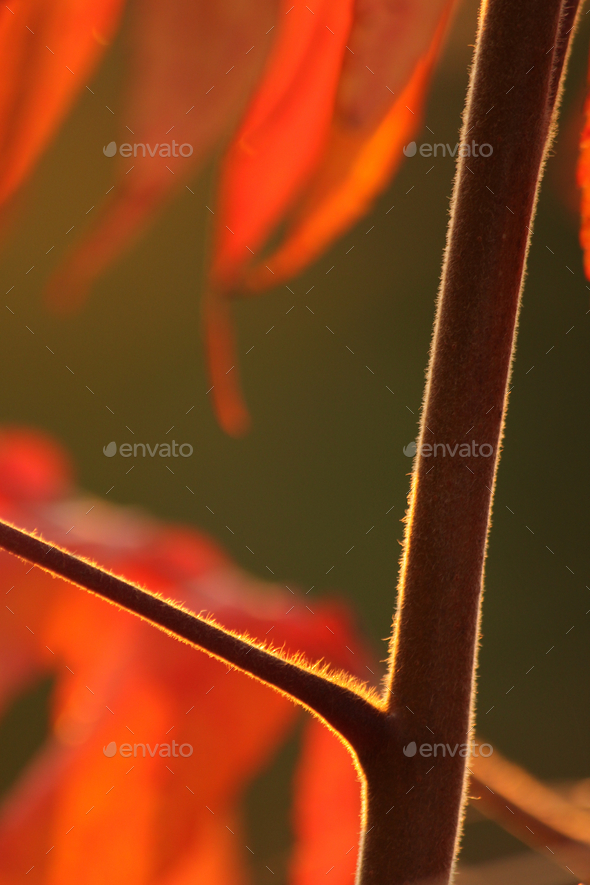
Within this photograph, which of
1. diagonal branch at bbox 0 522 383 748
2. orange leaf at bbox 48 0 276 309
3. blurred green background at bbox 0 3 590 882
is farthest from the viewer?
blurred green background at bbox 0 3 590 882

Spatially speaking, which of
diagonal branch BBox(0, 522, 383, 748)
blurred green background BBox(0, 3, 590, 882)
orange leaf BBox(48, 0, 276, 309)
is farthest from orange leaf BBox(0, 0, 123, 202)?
blurred green background BBox(0, 3, 590, 882)

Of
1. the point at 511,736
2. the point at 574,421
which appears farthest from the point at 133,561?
the point at 574,421

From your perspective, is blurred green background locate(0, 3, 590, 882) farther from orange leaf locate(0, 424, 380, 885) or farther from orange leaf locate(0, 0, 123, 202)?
orange leaf locate(0, 0, 123, 202)

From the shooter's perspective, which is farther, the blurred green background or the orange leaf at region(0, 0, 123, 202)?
the blurred green background

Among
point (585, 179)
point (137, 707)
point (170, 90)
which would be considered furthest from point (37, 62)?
point (137, 707)

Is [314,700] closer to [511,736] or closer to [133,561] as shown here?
[133,561]

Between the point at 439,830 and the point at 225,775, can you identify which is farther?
the point at 225,775
